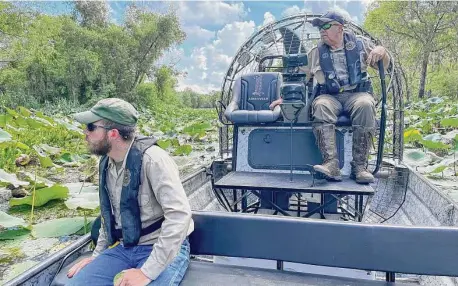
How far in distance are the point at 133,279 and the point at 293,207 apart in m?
2.45

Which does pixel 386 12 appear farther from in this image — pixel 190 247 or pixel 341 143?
pixel 190 247

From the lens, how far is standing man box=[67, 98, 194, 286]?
1.45m

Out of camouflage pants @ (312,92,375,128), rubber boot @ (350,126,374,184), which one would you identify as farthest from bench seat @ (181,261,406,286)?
camouflage pants @ (312,92,375,128)

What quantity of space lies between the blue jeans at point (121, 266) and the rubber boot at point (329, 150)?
135cm

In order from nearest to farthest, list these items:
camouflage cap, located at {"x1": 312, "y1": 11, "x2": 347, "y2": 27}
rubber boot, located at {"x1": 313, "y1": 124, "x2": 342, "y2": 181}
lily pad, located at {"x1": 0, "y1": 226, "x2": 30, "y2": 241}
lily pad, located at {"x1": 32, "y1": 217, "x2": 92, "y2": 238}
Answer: lily pad, located at {"x1": 32, "y1": 217, "x2": 92, "y2": 238} < lily pad, located at {"x1": 0, "y1": 226, "x2": 30, "y2": 241} < rubber boot, located at {"x1": 313, "y1": 124, "x2": 342, "y2": 181} < camouflage cap, located at {"x1": 312, "y1": 11, "x2": 347, "y2": 27}

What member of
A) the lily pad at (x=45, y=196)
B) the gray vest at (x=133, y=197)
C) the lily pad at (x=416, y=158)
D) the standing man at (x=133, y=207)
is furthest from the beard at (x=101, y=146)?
the lily pad at (x=416, y=158)

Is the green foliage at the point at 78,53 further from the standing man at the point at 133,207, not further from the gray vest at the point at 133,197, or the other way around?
the gray vest at the point at 133,197

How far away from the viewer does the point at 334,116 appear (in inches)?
110

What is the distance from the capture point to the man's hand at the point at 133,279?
1.39 metres

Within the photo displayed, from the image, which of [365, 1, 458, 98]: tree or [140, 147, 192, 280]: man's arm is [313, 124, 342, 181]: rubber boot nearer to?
[140, 147, 192, 280]: man's arm

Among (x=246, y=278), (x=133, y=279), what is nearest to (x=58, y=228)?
(x=133, y=279)

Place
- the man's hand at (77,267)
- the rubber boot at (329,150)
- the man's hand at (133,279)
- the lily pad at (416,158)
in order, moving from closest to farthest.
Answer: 1. the man's hand at (133,279)
2. the man's hand at (77,267)
3. the rubber boot at (329,150)
4. the lily pad at (416,158)

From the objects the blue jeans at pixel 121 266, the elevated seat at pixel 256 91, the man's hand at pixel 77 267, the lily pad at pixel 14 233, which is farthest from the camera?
the elevated seat at pixel 256 91

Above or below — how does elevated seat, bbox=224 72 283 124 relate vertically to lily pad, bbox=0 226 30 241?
above
